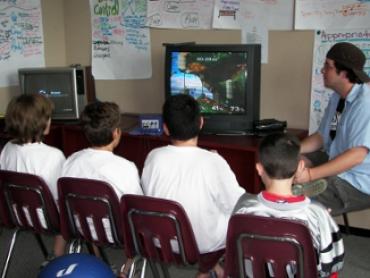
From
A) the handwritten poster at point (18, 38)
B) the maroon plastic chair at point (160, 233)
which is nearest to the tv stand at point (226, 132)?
the maroon plastic chair at point (160, 233)

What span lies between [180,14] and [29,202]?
6.23 ft

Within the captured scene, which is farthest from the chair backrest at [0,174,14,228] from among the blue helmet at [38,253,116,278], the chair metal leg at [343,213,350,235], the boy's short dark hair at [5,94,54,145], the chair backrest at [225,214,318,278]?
the chair metal leg at [343,213,350,235]

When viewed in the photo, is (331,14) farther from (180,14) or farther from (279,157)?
(279,157)

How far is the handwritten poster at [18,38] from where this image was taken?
375 cm

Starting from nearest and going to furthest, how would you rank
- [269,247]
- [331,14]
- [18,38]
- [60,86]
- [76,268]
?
[269,247]
[76,268]
[331,14]
[60,86]
[18,38]

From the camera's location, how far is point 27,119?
247 centimetres

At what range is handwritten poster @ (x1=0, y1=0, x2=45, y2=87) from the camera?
375cm

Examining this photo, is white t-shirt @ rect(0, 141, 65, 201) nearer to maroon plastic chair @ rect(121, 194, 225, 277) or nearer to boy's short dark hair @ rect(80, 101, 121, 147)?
boy's short dark hair @ rect(80, 101, 121, 147)

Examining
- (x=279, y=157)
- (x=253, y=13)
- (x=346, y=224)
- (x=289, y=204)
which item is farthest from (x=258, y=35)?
(x=289, y=204)

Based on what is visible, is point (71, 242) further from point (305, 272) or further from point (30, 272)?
point (305, 272)

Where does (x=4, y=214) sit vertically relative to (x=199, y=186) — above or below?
below

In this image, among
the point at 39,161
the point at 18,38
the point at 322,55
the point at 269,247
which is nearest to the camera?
the point at 269,247

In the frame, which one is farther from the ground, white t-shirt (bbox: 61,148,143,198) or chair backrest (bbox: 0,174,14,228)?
white t-shirt (bbox: 61,148,143,198)

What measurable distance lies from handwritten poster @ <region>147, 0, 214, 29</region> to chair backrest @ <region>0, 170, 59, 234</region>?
6.03 feet
